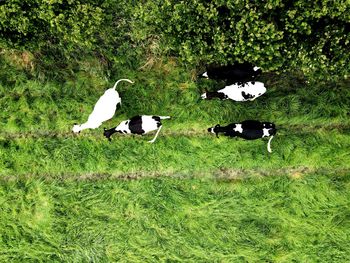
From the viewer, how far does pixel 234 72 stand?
714 centimetres

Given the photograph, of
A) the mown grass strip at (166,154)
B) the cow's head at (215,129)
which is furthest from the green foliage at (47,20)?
the cow's head at (215,129)

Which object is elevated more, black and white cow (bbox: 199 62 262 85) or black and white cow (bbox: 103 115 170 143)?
black and white cow (bbox: 199 62 262 85)

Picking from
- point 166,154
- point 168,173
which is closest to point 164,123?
point 166,154

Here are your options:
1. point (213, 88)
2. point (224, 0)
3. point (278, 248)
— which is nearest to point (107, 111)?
point (213, 88)

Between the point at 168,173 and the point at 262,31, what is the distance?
123 inches

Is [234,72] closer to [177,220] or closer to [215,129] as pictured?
[215,129]

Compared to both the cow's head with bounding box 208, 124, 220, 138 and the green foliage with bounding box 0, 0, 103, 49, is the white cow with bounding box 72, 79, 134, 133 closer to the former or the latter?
the green foliage with bounding box 0, 0, 103, 49

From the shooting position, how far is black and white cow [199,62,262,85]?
710cm

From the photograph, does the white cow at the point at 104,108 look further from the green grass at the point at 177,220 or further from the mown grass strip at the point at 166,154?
the green grass at the point at 177,220

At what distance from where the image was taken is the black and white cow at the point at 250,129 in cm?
726

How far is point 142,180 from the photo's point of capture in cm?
784

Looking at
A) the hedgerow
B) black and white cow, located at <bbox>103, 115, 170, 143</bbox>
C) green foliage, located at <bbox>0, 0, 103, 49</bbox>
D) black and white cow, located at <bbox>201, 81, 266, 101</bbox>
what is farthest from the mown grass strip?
green foliage, located at <bbox>0, 0, 103, 49</bbox>

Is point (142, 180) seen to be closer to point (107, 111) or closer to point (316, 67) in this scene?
point (107, 111)

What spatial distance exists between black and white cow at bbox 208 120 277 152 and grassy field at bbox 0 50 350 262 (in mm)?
341
